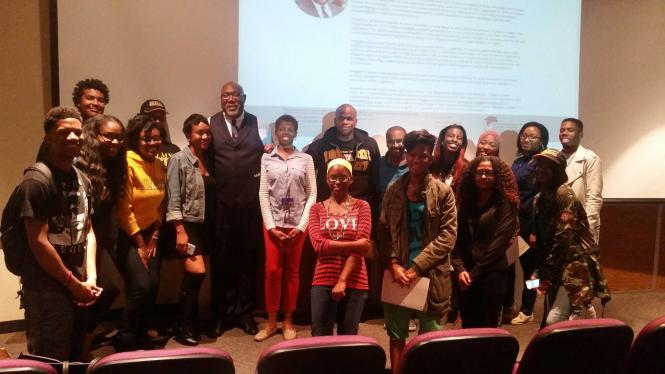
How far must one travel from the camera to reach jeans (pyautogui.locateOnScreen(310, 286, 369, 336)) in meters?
2.47

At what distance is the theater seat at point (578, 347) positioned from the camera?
4.86 feet

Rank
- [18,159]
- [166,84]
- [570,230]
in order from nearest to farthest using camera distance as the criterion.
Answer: [570,230]
[18,159]
[166,84]

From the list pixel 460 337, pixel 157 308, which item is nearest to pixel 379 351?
pixel 460 337

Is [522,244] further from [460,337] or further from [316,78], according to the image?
[316,78]

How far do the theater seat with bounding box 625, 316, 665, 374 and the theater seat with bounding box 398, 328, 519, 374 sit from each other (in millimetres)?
442

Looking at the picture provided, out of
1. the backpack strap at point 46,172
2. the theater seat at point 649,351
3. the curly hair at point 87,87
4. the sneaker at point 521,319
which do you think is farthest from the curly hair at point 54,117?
the sneaker at point 521,319

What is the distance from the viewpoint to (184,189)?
120 inches

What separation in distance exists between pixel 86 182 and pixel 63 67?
1693 millimetres

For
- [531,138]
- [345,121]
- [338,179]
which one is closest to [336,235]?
[338,179]

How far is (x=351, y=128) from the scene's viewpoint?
352 centimetres

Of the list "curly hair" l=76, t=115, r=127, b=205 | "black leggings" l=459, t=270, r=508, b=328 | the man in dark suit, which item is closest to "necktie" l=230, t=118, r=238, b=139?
the man in dark suit

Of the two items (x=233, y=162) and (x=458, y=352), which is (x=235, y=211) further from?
(x=458, y=352)

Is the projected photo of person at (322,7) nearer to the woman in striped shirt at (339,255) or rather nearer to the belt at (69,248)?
the woman in striped shirt at (339,255)

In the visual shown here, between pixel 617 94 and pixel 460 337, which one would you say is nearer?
pixel 460 337
